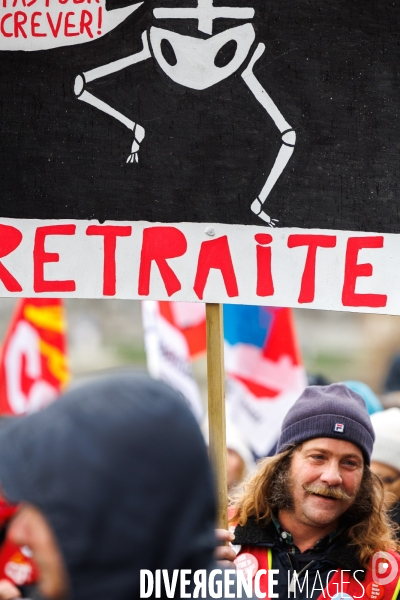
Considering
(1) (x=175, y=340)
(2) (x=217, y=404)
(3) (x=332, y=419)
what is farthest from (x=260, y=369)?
(2) (x=217, y=404)

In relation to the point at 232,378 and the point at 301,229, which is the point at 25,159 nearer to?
the point at 301,229

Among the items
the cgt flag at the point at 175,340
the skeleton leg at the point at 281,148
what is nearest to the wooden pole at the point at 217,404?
the skeleton leg at the point at 281,148

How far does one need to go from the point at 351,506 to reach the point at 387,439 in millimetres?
1165

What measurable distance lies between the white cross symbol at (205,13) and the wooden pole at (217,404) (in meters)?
0.73

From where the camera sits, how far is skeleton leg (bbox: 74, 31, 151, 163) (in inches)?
86.1

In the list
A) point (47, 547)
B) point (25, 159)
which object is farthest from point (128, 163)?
point (47, 547)

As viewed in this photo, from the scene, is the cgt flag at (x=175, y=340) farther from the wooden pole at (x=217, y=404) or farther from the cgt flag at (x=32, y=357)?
the wooden pole at (x=217, y=404)

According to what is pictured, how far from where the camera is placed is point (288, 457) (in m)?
2.48

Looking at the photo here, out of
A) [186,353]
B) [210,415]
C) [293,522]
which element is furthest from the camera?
[186,353]

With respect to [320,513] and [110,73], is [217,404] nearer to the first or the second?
[320,513]

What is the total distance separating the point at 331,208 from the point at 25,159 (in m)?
0.80

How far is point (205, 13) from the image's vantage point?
2.19 meters

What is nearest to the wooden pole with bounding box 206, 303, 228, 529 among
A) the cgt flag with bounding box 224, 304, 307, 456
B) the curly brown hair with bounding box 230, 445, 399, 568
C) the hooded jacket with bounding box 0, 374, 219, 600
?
the curly brown hair with bounding box 230, 445, 399, 568

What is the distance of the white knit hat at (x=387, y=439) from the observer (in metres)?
3.44
